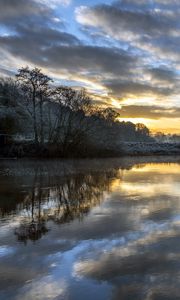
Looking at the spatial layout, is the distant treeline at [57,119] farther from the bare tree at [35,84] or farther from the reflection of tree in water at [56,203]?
the reflection of tree in water at [56,203]

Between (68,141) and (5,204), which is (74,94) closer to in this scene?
(68,141)

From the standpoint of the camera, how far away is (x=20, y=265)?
7.53 meters

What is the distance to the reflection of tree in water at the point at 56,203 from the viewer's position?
10.8 meters

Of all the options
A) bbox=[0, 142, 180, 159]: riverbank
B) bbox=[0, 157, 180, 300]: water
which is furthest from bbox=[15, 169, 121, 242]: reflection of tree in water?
bbox=[0, 142, 180, 159]: riverbank

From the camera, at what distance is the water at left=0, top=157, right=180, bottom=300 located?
6.40 metres

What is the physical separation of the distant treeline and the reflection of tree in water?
107ft

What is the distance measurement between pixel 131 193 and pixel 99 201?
2.84 m

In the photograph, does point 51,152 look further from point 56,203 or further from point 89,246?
point 89,246

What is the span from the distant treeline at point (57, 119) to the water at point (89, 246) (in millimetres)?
38259

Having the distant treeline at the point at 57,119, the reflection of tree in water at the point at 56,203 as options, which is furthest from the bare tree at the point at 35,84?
the reflection of tree in water at the point at 56,203

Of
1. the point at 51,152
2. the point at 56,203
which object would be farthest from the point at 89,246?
the point at 51,152

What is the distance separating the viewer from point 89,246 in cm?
892

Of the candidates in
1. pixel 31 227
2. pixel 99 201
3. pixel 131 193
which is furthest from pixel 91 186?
pixel 31 227

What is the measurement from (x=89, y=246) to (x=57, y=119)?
5243cm
